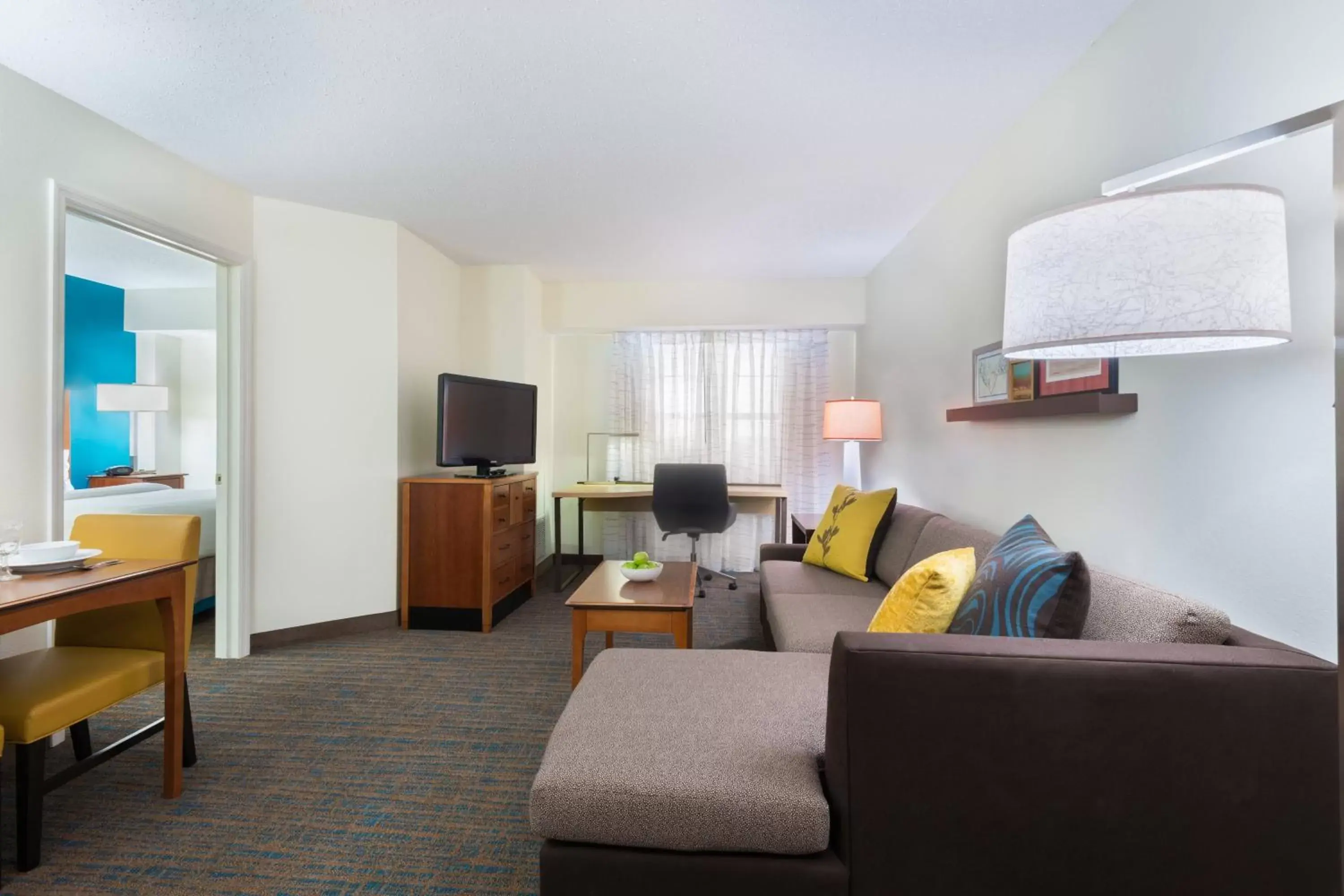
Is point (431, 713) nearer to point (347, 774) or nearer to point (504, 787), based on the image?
point (347, 774)

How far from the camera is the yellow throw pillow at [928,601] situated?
1.41 meters

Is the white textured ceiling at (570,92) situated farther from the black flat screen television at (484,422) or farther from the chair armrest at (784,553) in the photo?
the chair armrest at (784,553)

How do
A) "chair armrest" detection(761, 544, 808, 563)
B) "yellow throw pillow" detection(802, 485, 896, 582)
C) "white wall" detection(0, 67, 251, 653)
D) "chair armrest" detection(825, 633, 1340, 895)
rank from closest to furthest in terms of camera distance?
1. "chair armrest" detection(825, 633, 1340, 895)
2. "white wall" detection(0, 67, 251, 653)
3. "yellow throw pillow" detection(802, 485, 896, 582)
4. "chair armrest" detection(761, 544, 808, 563)

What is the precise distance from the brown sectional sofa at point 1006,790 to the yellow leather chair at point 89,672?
4.69 ft

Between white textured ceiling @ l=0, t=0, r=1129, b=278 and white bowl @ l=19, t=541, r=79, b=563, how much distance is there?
1.55m

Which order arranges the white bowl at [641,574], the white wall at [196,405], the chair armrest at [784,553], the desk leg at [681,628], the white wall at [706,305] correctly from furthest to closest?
the white wall at [196,405] → the white wall at [706,305] → the chair armrest at [784,553] → the white bowl at [641,574] → the desk leg at [681,628]

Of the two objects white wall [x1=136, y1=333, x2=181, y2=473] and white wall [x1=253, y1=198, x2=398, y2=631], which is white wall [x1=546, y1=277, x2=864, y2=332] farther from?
white wall [x1=136, y1=333, x2=181, y2=473]

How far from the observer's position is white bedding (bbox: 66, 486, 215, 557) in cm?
326

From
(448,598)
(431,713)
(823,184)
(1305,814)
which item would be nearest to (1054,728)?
(1305,814)

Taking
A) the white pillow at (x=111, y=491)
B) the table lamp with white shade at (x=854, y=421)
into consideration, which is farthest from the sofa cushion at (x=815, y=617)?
the white pillow at (x=111, y=491)

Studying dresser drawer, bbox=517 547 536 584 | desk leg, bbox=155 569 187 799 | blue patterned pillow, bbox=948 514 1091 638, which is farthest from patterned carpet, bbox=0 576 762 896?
blue patterned pillow, bbox=948 514 1091 638

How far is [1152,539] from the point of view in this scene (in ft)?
5.10

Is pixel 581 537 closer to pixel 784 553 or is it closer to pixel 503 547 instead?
pixel 503 547

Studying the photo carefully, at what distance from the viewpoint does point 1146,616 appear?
1.24 metres
